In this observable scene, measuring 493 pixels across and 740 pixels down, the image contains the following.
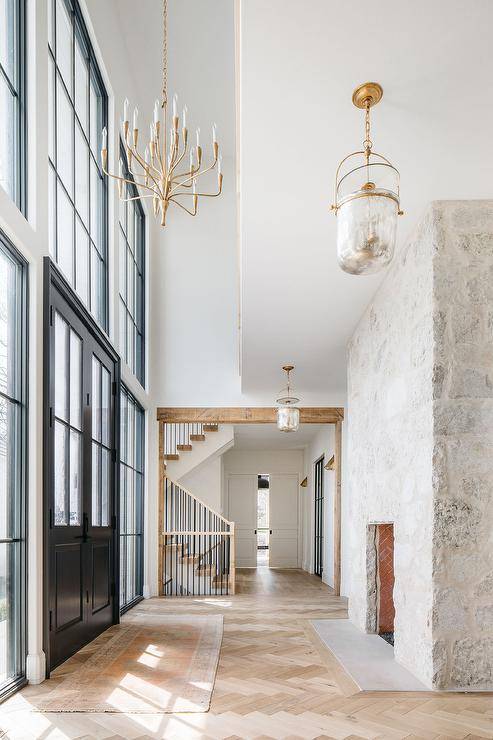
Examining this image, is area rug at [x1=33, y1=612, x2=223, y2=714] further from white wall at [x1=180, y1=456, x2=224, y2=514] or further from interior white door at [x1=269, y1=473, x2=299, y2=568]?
interior white door at [x1=269, y1=473, x2=299, y2=568]

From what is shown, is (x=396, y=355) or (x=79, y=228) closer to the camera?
(x=396, y=355)

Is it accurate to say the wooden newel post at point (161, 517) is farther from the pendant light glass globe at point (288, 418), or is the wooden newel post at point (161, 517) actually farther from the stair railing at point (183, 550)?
the pendant light glass globe at point (288, 418)

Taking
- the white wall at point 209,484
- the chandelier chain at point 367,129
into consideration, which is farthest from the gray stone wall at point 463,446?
the white wall at point 209,484

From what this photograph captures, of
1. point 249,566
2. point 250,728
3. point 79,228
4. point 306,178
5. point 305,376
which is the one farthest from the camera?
point 249,566

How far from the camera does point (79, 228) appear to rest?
5234 millimetres

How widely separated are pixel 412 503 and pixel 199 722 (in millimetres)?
1811

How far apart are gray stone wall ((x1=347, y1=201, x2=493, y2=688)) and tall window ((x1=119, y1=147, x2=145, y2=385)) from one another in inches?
140

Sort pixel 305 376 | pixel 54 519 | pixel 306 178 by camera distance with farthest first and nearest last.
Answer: pixel 305 376
pixel 54 519
pixel 306 178

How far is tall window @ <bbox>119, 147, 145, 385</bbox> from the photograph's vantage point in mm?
7258

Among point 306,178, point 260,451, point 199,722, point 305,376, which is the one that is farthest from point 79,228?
point 260,451

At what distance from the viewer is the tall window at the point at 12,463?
351cm

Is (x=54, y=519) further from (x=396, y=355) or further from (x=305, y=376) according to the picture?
(x=305, y=376)

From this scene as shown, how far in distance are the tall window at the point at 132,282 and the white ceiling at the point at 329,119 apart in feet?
5.76

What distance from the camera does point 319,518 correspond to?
12.4 m
